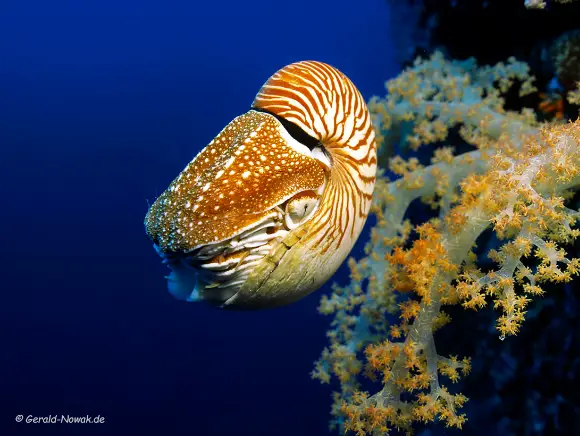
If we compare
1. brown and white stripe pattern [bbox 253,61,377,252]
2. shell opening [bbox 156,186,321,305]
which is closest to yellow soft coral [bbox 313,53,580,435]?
brown and white stripe pattern [bbox 253,61,377,252]

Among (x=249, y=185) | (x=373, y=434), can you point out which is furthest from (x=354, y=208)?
(x=373, y=434)

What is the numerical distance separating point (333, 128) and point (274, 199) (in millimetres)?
380

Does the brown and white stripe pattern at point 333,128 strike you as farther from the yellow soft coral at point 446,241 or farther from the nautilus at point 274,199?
the yellow soft coral at point 446,241

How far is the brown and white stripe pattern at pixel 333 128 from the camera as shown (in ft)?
4.61

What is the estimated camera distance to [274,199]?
1.26 meters

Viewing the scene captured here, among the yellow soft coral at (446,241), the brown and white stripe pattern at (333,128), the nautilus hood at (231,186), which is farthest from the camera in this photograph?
the yellow soft coral at (446,241)

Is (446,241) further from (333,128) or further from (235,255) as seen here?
(235,255)

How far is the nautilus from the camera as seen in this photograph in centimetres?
121

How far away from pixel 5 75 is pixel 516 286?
352 inches

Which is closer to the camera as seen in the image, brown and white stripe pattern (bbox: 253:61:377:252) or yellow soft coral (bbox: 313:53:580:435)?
brown and white stripe pattern (bbox: 253:61:377:252)

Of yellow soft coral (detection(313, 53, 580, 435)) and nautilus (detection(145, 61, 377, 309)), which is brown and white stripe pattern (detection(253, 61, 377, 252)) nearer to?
nautilus (detection(145, 61, 377, 309))

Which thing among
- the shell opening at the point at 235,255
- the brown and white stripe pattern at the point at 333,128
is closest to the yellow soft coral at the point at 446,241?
the brown and white stripe pattern at the point at 333,128

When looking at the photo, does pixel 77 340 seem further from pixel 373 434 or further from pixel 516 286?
pixel 516 286

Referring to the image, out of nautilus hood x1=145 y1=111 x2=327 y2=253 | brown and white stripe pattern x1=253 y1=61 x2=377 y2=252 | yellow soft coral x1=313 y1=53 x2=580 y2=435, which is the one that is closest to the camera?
nautilus hood x1=145 y1=111 x2=327 y2=253
